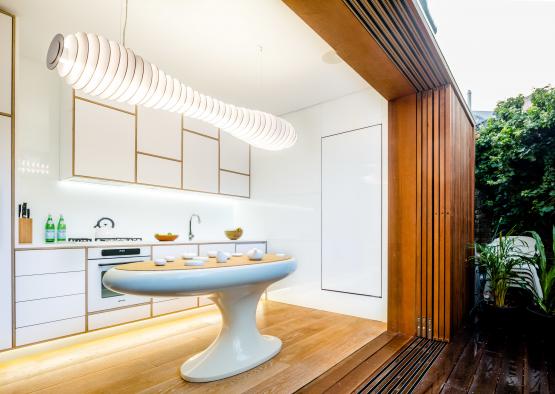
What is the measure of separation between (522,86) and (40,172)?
5.36m

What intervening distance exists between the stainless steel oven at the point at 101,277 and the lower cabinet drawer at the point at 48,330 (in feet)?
0.49

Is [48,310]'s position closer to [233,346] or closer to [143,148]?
[233,346]

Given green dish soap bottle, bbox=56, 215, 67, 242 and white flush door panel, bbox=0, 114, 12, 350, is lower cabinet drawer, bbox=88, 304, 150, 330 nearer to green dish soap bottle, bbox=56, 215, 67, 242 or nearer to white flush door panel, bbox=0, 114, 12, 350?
white flush door panel, bbox=0, 114, 12, 350

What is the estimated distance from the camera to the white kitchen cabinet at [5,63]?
233 centimetres

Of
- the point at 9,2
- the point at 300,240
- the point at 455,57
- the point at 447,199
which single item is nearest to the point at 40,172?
the point at 9,2

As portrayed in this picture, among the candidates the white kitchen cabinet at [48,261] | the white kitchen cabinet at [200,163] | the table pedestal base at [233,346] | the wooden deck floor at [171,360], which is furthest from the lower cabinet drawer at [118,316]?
the white kitchen cabinet at [200,163]

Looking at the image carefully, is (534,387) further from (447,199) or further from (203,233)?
(203,233)

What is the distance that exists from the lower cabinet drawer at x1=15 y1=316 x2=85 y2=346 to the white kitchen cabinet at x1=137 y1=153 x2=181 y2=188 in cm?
146

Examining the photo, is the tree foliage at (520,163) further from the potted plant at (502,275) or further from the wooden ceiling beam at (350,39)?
the wooden ceiling beam at (350,39)

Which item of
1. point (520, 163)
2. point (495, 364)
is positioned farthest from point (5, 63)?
point (520, 163)

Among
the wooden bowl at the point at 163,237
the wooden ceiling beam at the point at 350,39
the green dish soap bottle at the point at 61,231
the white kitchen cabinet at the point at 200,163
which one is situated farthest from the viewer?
the white kitchen cabinet at the point at 200,163

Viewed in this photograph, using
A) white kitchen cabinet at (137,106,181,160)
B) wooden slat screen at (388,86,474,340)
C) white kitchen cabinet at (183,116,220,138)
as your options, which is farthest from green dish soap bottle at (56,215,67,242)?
wooden slat screen at (388,86,474,340)

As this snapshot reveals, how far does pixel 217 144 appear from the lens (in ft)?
14.1

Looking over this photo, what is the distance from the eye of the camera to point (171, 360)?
2.33m
